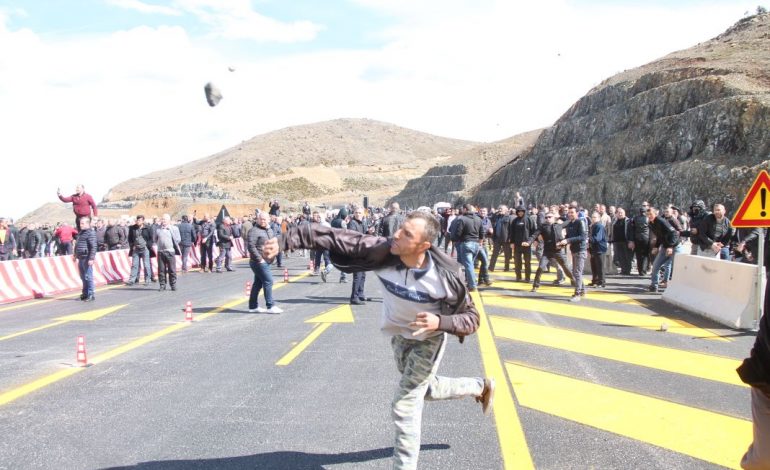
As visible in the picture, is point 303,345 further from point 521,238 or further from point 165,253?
point 521,238

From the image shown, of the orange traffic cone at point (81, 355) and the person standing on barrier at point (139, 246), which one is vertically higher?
the person standing on barrier at point (139, 246)

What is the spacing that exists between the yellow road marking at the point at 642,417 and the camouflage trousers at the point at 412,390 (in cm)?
185

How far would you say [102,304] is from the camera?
14.0m

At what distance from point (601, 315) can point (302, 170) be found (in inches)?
4999

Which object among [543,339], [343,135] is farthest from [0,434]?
[343,135]

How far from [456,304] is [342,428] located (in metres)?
1.81

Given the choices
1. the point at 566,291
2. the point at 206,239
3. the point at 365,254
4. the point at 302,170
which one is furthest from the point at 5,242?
the point at 302,170

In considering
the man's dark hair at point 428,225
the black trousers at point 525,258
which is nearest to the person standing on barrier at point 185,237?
the black trousers at point 525,258

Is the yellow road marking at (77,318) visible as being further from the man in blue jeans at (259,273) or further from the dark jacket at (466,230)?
the dark jacket at (466,230)

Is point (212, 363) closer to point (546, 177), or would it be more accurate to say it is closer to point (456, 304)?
point (456, 304)

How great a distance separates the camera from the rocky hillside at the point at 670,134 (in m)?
31.9

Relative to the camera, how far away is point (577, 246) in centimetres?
1402

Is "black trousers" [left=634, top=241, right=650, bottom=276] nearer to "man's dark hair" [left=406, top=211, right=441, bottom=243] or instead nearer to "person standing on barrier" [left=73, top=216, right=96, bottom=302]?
"person standing on barrier" [left=73, top=216, right=96, bottom=302]

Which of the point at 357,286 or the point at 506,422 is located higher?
the point at 357,286
